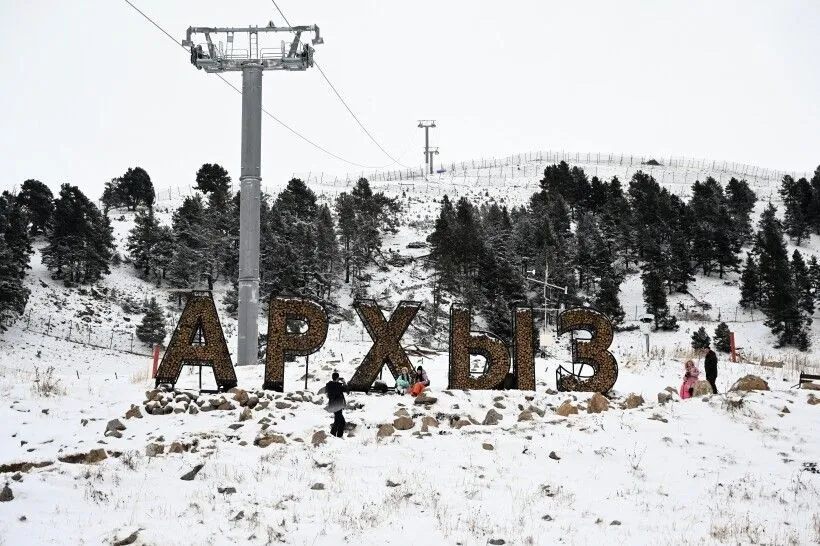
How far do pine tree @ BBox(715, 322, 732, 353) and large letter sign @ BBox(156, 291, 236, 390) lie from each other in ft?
136

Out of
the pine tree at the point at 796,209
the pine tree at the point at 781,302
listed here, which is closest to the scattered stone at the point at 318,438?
the pine tree at the point at 781,302

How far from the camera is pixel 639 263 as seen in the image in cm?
7125

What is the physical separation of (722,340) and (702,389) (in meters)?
35.2

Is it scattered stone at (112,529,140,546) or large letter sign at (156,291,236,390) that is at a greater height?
large letter sign at (156,291,236,390)

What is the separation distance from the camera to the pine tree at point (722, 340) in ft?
158

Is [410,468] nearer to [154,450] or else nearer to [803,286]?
[154,450]

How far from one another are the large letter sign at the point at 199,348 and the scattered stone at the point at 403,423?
20.1ft

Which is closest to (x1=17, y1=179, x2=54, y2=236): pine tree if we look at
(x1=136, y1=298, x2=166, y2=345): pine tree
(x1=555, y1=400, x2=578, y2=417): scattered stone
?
(x1=136, y1=298, x2=166, y2=345): pine tree

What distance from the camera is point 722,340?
48812mm

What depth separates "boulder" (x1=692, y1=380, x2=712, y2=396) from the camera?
688 inches

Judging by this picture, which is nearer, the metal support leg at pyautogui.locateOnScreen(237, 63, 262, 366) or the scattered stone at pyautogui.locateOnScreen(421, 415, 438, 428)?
the scattered stone at pyautogui.locateOnScreen(421, 415, 438, 428)

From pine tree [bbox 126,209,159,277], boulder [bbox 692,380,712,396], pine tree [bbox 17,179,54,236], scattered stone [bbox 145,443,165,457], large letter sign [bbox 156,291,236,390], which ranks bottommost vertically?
scattered stone [bbox 145,443,165,457]

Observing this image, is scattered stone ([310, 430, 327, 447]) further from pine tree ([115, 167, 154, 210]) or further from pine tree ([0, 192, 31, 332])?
pine tree ([115, 167, 154, 210])

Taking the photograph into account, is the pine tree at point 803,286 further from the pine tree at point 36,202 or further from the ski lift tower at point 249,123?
the pine tree at point 36,202
